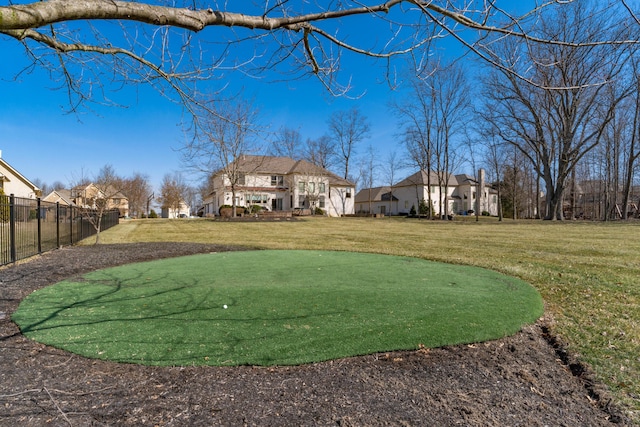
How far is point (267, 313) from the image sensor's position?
4.23 meters

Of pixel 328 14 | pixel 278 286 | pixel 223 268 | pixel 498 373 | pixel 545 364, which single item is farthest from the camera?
pixel 223 268

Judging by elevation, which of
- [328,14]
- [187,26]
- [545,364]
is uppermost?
[328,14]

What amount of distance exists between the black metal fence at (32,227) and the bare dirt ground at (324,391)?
6735mm

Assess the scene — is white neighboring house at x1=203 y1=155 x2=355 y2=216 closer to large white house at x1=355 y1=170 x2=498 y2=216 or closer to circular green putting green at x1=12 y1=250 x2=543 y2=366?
large white house at x1=355 y1=170 x2=498 y2=216

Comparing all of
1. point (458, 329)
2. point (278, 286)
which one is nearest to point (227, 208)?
point (278, 286)

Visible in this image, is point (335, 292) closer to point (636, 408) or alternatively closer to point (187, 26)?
point (636, 408)

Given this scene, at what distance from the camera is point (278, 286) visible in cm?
570

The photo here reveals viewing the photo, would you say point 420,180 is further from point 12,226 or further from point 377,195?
point 12,226

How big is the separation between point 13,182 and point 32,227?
28590 millimetres

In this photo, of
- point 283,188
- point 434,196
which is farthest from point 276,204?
point 434,196

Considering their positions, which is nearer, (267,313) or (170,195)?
(267,313)

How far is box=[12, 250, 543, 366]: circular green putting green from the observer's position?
329 centimetres

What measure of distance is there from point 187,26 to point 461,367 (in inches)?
140

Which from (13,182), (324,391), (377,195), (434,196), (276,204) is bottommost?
(324,391)
